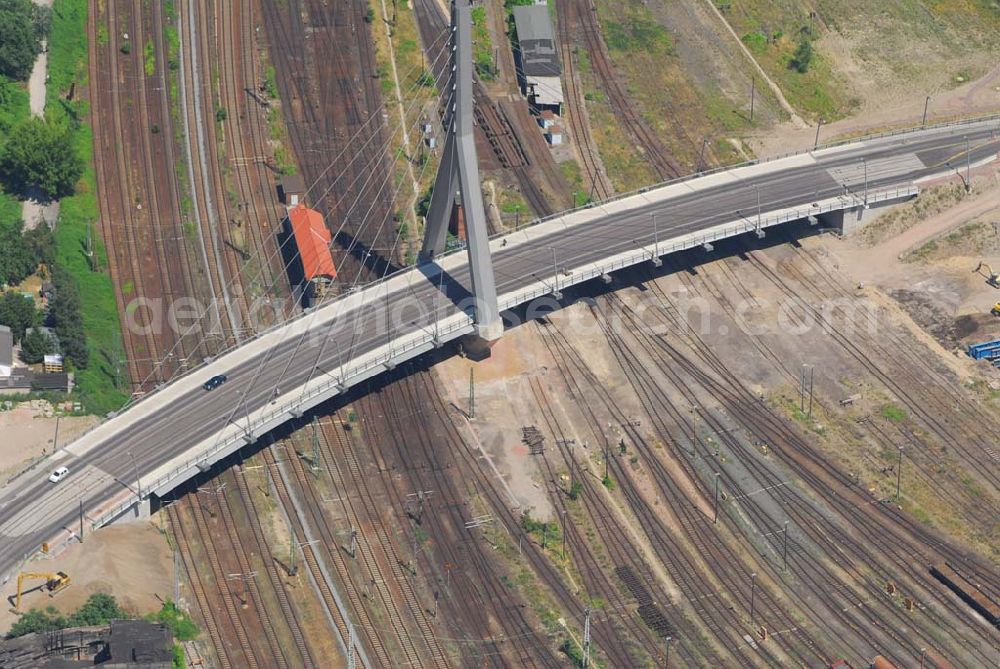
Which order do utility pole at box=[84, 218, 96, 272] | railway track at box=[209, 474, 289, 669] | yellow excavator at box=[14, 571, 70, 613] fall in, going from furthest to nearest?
utility pole at box=[84, 218, 96, 272] < yellow excavator at box=[14, 571, 70, 613] < railway track at box=[209, 474, 289, 669]

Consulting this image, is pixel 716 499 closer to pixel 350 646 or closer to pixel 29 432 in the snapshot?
pixel 350 646

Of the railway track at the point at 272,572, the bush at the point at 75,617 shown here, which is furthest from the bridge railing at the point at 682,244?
the bush at the point at 75,617

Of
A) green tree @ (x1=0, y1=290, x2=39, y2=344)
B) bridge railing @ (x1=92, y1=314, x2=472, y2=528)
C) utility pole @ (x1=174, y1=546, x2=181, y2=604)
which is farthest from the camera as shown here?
green tree @ (x1=0, y1=290, x2=39, y2=344)

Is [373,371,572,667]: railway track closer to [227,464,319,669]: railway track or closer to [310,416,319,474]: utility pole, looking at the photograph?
[310,416,319,474]: utility pole

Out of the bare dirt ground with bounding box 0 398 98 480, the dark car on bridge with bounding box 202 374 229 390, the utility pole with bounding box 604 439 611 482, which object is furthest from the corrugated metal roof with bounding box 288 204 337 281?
the utility pole with bounding box 604 439 611 482

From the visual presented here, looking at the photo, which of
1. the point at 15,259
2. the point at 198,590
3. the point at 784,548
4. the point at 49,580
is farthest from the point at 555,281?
the point at 49,580

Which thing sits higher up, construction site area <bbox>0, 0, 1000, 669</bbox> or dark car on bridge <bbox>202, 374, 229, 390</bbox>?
dark car on bridge <bbox>202, 374, 229, 390</bbox>

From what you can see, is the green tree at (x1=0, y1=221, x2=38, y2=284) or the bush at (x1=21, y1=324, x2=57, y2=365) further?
the green tree at (x1=0, y1=221, x2=38, y2=284)
